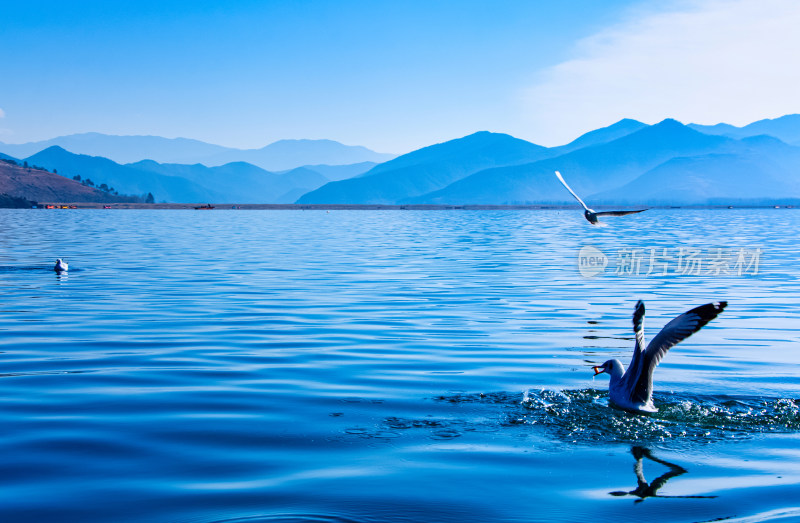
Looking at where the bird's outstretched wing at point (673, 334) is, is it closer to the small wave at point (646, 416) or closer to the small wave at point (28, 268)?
the small wave at point (646, 416)

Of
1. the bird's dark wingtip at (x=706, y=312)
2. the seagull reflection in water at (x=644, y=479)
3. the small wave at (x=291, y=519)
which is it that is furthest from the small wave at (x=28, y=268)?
the bird's dark wingtip at (x=706, y=312)

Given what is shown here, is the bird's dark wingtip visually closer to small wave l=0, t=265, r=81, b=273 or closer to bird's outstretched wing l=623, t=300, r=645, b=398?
bird's outstretched wing l=623, t=300, r=645, b=398

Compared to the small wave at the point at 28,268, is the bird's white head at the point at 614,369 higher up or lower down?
higher up

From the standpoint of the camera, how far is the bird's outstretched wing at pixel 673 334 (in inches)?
427

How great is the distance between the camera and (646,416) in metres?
13.1

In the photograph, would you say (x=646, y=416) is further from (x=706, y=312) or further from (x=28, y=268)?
(x=28, y=268)

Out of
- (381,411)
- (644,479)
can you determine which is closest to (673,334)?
(644,479)

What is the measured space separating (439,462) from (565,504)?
6.72 feet

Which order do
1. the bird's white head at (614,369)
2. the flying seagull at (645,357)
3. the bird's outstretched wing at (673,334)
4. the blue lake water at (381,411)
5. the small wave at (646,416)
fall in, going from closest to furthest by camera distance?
the blue lake water at (381,411) → the bird's outstretched wing at (673,334) → the flying seagull at (645,357) → the small wave at (646,416) → the bird's white head at (614,369)

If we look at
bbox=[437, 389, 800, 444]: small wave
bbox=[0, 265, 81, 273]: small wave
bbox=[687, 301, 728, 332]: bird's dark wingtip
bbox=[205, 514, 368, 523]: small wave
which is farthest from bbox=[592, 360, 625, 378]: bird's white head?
bbox=[0, 265, 81, 273]: small wave

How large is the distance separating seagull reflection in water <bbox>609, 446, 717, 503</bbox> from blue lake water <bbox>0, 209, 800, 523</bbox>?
1.6 inches

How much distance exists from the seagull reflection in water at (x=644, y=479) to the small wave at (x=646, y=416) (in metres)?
0.73

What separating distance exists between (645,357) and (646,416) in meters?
1.48

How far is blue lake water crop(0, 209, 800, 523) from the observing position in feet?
29.8
